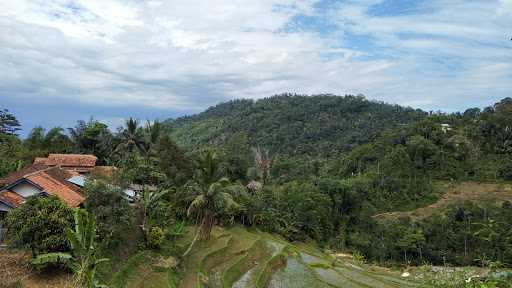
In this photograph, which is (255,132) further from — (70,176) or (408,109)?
(70,176)

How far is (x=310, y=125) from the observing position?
336 feet

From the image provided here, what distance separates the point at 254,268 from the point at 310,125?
77.4m

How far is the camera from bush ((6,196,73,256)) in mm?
17156

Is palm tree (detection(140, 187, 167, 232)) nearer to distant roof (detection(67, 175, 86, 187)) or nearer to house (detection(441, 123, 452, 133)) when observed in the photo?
distant roof (detection(67, 175, 86, 187))

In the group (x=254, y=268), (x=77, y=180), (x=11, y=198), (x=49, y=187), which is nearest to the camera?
(x=11, y=198)

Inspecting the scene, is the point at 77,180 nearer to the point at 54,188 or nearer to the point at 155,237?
the point at 54,188

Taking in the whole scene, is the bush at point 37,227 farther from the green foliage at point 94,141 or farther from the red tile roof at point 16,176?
the green foliage at point 94,141

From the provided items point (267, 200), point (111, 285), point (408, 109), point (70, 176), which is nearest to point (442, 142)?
point (267, 200)

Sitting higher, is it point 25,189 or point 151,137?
point 151,137

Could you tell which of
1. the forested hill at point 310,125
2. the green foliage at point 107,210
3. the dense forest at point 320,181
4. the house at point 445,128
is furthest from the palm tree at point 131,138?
the house at point 445,128

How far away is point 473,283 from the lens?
28.8 feet

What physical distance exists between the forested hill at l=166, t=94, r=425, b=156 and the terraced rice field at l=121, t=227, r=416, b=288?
53.2 meters

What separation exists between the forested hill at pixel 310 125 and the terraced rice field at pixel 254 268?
53165mm

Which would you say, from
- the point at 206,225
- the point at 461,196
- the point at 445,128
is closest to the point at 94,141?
the point at 206,225
